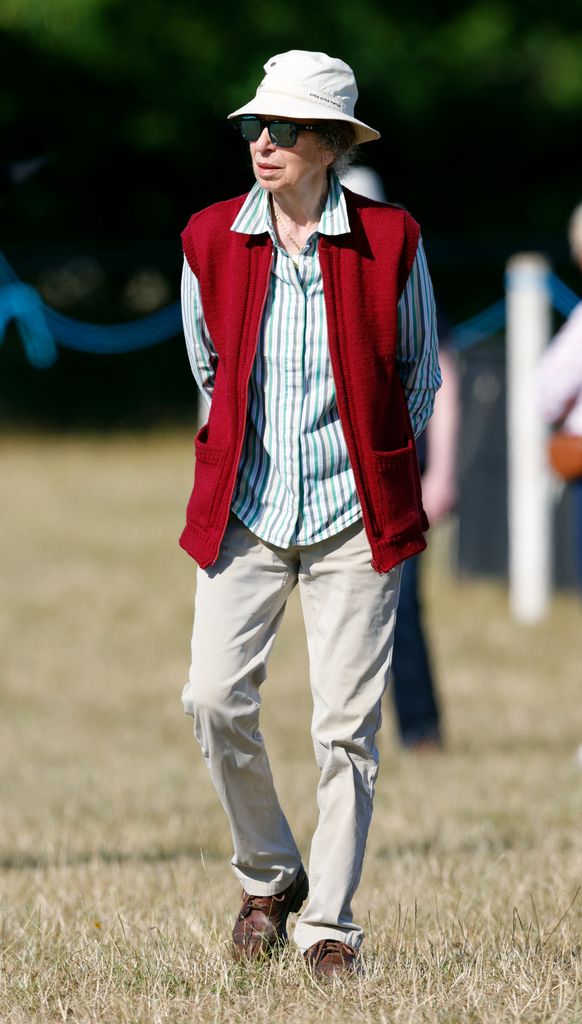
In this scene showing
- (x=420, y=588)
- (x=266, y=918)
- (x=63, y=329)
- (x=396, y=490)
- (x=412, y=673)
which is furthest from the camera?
(x=63, y=329)

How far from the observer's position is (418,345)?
13.1ft

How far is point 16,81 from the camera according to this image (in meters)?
22.9

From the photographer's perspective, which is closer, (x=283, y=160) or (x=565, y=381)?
(x=283, y=160)

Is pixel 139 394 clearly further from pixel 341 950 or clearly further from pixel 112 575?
pixel 341 950

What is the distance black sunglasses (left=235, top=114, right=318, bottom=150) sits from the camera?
386 cm

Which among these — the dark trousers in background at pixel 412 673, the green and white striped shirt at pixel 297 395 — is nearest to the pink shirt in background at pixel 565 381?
the dark trousers in background at pixel 412 673

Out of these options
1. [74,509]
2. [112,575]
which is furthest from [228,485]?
[74,509]

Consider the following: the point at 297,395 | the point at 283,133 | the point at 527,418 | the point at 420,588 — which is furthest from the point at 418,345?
the point at 527,418

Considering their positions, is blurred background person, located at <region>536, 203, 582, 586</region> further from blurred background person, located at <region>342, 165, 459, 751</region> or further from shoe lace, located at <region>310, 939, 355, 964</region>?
shoe lace, located at <region>310, 939, 355, 964</region>

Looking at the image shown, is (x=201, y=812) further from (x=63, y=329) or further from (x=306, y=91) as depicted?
(x=63, y=329)

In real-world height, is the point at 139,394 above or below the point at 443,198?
below

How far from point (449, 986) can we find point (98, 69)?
67.5ft

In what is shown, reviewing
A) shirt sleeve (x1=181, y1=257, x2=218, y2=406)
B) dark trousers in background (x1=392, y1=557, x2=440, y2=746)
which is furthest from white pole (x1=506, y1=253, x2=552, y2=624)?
shirt sleeve (x1=181, y1=257, x2=218, y2=406)

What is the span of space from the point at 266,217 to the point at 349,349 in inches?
14.2
